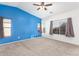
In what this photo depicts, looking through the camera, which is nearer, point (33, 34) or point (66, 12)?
point (66, 12)

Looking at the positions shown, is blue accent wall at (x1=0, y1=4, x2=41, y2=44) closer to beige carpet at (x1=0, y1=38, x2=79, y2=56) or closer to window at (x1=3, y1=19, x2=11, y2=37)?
window at (x1=3, y1=19, x2=11, y2=37)

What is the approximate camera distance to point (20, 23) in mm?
6969

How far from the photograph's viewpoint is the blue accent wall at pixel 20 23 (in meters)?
5.76

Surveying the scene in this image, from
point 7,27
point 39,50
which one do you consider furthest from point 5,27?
→ point 39,50

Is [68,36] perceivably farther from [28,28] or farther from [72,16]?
[28,28]

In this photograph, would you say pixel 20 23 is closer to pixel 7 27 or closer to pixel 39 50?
pixel 7 27

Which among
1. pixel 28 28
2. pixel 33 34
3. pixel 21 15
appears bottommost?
pixel 33 34

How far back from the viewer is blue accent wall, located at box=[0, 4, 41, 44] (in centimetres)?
576

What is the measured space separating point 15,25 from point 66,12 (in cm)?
392

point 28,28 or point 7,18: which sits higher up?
point 7,18

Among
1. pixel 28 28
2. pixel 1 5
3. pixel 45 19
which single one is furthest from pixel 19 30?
pixel 45 19

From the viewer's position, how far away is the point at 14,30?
641 cm

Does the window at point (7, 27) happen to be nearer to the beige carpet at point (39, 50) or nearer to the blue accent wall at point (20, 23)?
the blue accent wall at point (20, 23)

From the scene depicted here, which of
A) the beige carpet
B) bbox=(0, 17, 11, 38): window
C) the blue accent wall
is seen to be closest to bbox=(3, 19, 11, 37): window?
bbox=(0, 17, 11, 38): window
